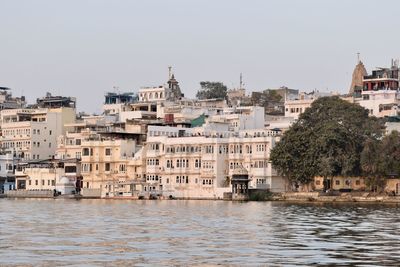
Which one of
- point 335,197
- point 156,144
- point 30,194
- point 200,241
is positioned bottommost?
point 200,241

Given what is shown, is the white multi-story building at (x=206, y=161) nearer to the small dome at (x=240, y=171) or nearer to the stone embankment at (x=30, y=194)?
the small dome at (x=240, y=171)

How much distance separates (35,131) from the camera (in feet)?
379

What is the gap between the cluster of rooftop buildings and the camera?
94.2 metres

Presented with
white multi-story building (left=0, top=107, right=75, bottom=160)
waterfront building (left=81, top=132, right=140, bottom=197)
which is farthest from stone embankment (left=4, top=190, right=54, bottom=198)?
white multi-story building (left=0, top=107, right=75, bottom=160)

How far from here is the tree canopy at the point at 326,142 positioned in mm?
84312

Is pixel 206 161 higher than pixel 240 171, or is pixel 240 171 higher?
pixel 206 161

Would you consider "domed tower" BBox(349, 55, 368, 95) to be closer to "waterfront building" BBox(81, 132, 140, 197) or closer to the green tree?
the green tree

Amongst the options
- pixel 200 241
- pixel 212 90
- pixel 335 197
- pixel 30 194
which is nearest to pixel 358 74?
pixel 212 90

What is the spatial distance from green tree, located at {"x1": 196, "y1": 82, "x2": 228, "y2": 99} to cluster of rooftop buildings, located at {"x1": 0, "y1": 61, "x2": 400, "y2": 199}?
1044 cm

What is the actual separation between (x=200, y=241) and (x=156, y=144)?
64208 mm

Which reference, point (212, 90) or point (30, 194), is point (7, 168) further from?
point (212, 90)

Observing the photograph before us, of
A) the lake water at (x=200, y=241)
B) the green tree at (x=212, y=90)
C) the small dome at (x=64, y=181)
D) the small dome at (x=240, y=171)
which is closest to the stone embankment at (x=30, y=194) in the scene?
the small dome at (x=64, y=181)

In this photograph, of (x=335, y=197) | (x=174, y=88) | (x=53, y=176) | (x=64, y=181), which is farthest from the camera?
(x=174, y=88)

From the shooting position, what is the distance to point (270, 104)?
135m
